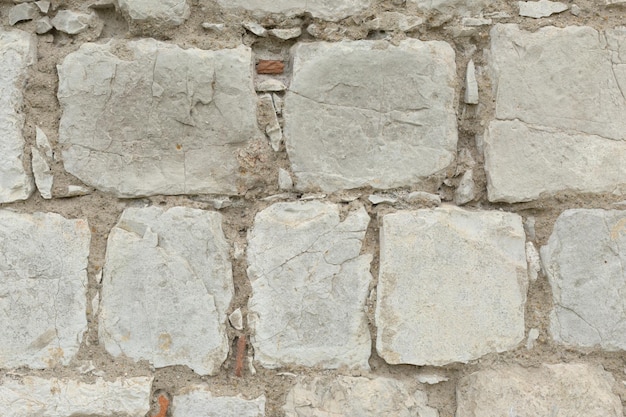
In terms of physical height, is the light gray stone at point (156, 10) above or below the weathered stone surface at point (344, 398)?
above

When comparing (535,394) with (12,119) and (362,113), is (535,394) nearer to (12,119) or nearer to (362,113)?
(362,113)

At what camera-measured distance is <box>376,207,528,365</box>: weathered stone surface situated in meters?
1.44

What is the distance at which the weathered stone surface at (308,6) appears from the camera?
1.45 metres

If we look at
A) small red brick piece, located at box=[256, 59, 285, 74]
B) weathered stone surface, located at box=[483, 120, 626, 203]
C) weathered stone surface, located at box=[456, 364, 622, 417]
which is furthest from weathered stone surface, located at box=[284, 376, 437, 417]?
small red brick piece, located at box=[256, 59, 285, 74]

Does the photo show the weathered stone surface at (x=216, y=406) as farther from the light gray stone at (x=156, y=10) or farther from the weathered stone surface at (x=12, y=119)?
the light gray stone at (x=156, y=10)

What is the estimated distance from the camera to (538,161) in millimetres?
1468

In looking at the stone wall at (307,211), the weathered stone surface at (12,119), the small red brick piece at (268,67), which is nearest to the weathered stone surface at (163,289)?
the stone wall at (307,211)

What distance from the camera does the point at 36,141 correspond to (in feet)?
4.68

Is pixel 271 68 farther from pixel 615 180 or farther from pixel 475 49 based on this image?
pixel 615 180

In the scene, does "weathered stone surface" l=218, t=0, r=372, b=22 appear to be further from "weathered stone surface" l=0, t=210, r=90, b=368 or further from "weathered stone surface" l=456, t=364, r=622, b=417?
"weathered stone surface" l=456, t=364, r=622, b=417

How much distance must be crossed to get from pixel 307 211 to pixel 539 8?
710 millimetres

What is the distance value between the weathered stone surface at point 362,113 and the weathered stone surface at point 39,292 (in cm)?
54

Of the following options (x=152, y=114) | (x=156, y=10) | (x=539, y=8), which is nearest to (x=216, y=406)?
(x=152, y=114)

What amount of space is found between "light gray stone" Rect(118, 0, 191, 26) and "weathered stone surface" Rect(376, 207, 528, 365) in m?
0.64
